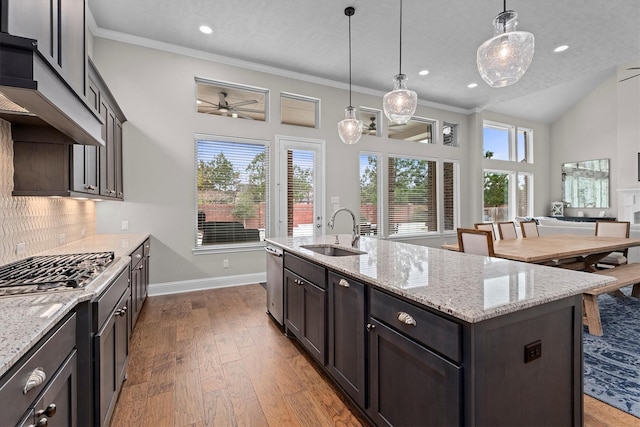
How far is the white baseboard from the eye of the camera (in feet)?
13.7

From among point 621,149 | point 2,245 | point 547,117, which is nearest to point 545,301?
point 2,245

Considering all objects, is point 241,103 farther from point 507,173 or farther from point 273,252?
point 507,173

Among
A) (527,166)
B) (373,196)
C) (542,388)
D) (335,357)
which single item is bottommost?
(335,357)

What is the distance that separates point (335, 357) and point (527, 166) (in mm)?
9877

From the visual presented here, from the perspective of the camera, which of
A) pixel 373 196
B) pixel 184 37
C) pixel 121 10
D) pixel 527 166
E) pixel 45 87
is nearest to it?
pixel 45 87

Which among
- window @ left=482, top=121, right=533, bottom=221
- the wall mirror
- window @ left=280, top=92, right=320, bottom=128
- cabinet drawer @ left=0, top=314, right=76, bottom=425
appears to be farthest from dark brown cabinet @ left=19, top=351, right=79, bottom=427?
the wall mirror

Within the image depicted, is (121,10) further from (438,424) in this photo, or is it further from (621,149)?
(621,149)

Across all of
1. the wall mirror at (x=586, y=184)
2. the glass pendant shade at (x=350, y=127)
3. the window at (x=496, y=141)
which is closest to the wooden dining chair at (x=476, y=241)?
the glass pendant shade at (x=350, y=127)

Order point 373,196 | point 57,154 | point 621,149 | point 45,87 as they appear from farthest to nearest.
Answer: point 621,149
point 373,196
point 57,154
point 45,87

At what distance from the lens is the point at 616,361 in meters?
2.31

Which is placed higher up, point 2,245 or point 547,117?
→ point 547,117

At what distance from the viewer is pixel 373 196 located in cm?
602

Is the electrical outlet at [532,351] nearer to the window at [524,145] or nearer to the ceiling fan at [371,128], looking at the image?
the ceiling fan at [371,128]

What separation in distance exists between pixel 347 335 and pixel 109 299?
1.32 meters
